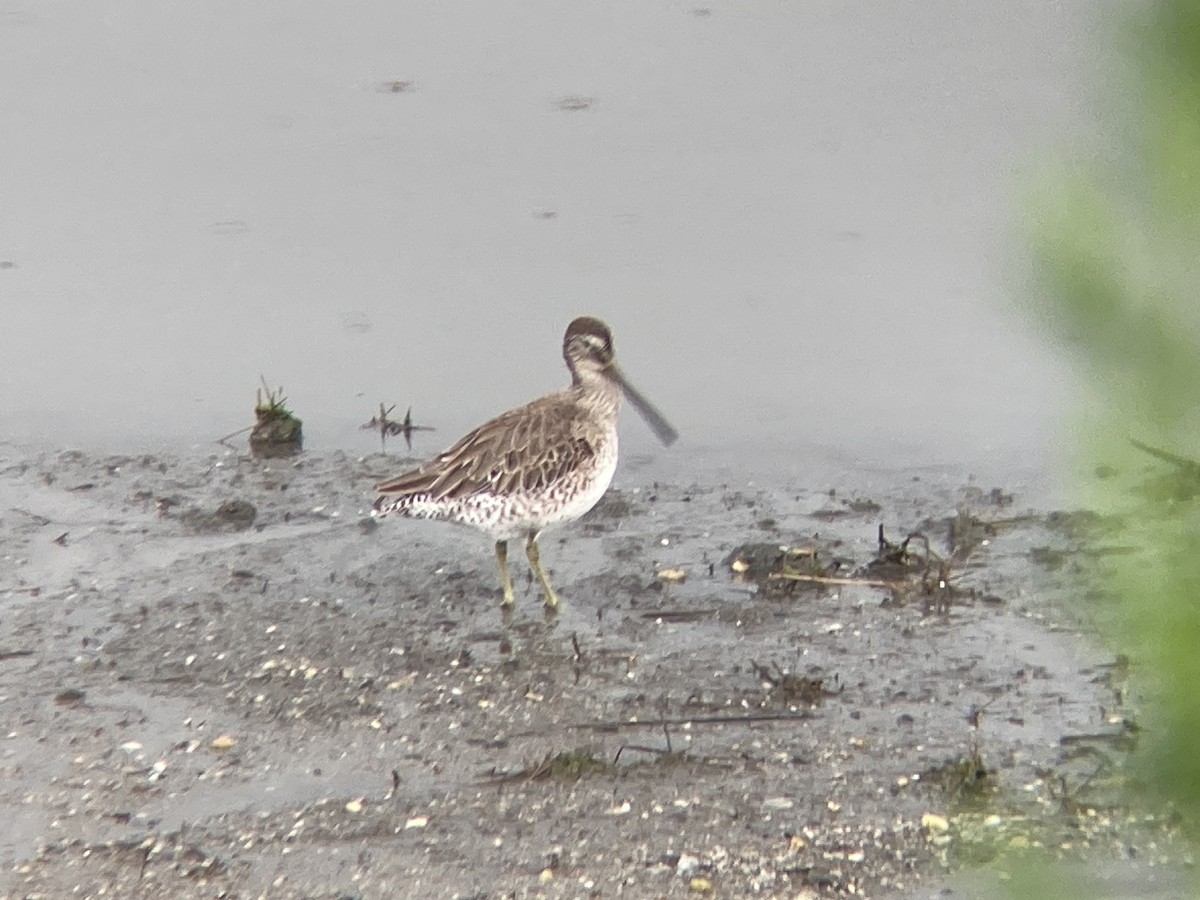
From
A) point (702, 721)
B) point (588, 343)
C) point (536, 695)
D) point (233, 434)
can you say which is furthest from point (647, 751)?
point (233, 434)

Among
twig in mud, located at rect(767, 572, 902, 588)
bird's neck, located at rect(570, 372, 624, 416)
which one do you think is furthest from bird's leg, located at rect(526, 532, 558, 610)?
twig in mud, located at rect(767, 572, 902, 588)

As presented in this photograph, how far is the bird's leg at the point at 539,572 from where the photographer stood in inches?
247

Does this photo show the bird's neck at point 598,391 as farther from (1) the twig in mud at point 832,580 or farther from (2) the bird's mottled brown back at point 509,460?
(1) the twig in mud at point 832,580

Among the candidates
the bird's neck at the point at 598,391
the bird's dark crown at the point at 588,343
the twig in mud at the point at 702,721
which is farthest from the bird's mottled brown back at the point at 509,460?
the twig in mud at the point at 702,721

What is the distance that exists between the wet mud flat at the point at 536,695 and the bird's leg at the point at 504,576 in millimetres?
70

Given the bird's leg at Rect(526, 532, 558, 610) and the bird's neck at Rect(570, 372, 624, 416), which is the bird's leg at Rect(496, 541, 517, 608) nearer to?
the bird's leg at Rect(526, 532, 558, 610)

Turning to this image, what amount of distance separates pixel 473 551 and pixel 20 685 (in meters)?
1.87

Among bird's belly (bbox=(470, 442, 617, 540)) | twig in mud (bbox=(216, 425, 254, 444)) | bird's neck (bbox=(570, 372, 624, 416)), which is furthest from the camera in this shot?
twig in mud (bbox=(216, 425, 254, 444))

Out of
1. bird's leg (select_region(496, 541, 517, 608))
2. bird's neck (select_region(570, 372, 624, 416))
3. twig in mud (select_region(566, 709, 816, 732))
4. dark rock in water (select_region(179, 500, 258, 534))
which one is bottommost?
twig in mud (select_region(566, 709, 816, 732))

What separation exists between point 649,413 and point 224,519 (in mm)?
1733

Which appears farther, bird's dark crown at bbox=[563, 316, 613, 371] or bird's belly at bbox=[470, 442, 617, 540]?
bird's dark crown at bbox=[563, 316, 613, 371]

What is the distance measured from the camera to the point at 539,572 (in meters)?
6.29

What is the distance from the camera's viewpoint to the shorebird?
20.5 ft

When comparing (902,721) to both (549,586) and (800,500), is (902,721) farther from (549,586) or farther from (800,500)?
(800,500)
